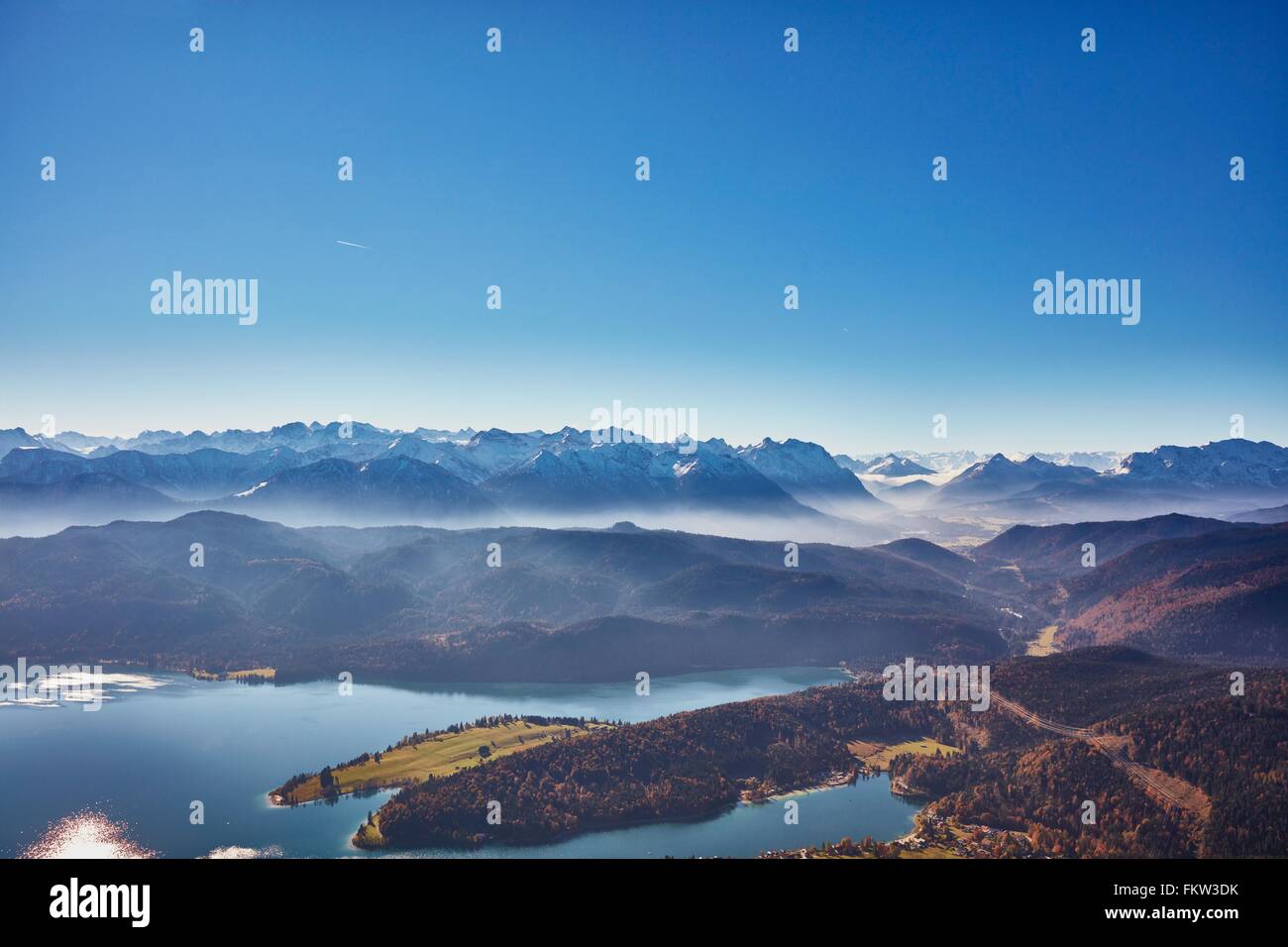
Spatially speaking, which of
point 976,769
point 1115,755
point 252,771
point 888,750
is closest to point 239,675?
point 252,771

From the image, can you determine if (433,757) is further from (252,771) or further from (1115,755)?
(1115,755)

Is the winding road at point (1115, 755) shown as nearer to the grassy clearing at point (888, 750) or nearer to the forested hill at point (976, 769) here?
the forested hill at point (976, 769)

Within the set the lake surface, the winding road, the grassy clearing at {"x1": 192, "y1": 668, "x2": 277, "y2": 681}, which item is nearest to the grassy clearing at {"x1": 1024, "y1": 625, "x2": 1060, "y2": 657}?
the lake surface

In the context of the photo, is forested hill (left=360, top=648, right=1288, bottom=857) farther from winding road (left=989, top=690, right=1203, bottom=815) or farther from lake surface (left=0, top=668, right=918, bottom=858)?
lake surface (left=0, top=668, right=918, bottom=858)

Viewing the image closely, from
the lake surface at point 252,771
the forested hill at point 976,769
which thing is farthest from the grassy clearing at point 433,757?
the forested hill at point 976,769

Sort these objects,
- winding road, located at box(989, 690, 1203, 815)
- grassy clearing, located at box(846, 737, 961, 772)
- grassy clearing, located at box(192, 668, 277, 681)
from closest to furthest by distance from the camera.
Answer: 1. winding road, located at box(989, 690, 1203, 815)
2. grassy clearing, located at box(846, 737, 961, 772)
3. grassy clearing, located at box(192, 668, 277, 681)
